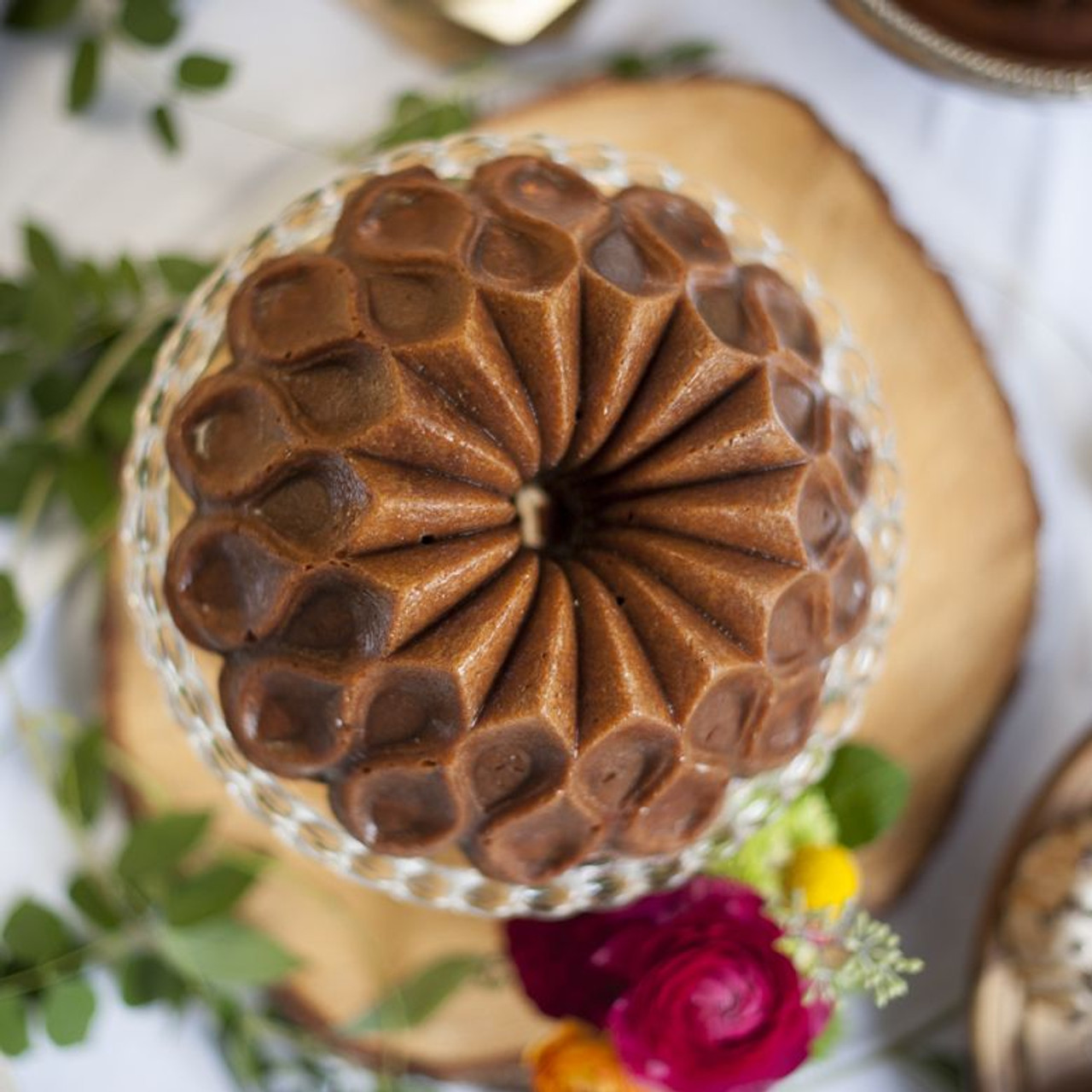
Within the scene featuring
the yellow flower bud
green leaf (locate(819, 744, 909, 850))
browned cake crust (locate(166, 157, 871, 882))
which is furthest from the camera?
green leaf (locate(819, 744, 909, 850))

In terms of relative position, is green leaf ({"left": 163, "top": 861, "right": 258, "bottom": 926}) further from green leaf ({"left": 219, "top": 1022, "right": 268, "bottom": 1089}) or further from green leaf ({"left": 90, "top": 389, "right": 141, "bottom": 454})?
green leaf ({"left": 90, "top": 389, "right": 141, "bottom": 454})

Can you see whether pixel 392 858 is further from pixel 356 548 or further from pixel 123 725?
pixel 123 725

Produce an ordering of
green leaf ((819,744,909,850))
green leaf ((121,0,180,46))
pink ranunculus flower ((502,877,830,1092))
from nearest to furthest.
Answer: pink ranunculus flower ((502,877,830,1092)) → green leaf ((819,744,909,850)) → green leaf ((121,0,180,46))

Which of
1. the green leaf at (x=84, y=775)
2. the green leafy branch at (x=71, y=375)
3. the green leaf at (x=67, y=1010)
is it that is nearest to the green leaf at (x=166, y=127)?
the green leafy branch at (x=71, y=375)

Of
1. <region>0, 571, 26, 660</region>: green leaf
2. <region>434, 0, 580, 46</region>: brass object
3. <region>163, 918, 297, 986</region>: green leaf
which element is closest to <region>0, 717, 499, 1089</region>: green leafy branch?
<region>163, 918, 297, 986</region>: green leaf

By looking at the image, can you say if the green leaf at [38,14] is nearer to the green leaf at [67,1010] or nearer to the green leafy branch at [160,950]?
the green leafy branch at [160,950]

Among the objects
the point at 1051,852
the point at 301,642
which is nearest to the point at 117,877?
the point at 301,642
